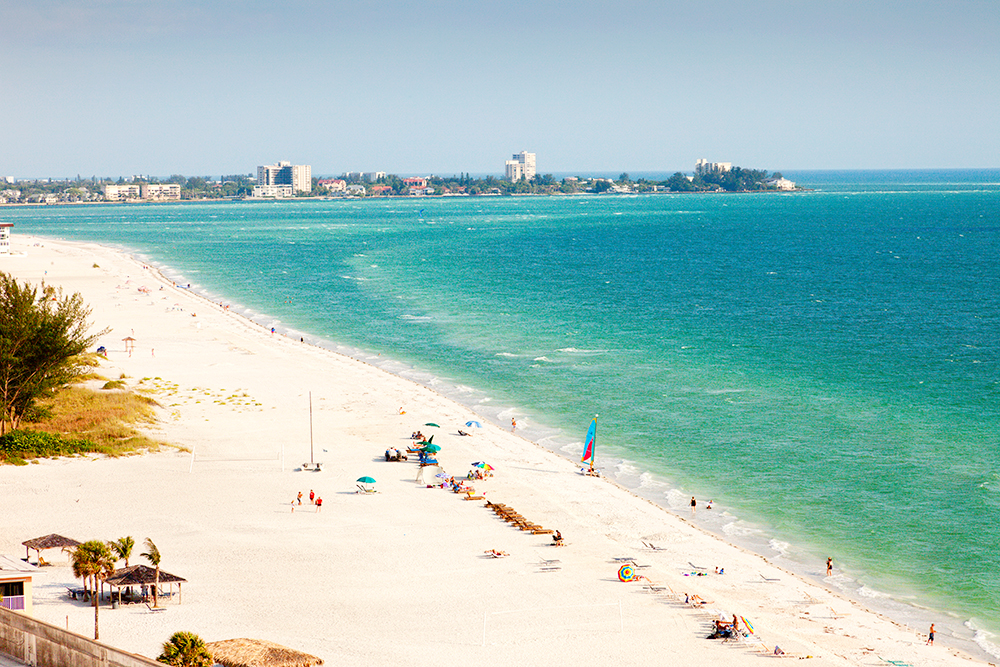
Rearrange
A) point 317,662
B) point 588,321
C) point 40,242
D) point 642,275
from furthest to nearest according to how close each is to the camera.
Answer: point 40,242
point 642,275
point 588,321
point 317,662

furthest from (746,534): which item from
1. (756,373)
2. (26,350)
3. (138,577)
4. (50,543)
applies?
(26,350)

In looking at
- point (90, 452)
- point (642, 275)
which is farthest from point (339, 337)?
point (642, 275)

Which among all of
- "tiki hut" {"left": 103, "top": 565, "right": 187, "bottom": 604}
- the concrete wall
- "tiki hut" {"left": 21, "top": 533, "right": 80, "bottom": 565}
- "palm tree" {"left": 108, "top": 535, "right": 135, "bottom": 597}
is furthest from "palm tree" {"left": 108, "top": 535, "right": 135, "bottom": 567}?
the concrete wall

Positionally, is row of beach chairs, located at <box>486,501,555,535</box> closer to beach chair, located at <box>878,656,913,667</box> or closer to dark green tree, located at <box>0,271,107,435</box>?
beach chair, located at <box>878,656,913,667</box>

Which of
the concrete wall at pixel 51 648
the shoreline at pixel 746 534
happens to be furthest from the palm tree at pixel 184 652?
the shoreline at pixel 746 534

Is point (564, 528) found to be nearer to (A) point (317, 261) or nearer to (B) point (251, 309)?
(B) point (251, 309)

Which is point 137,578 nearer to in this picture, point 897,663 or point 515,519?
point 515,519
